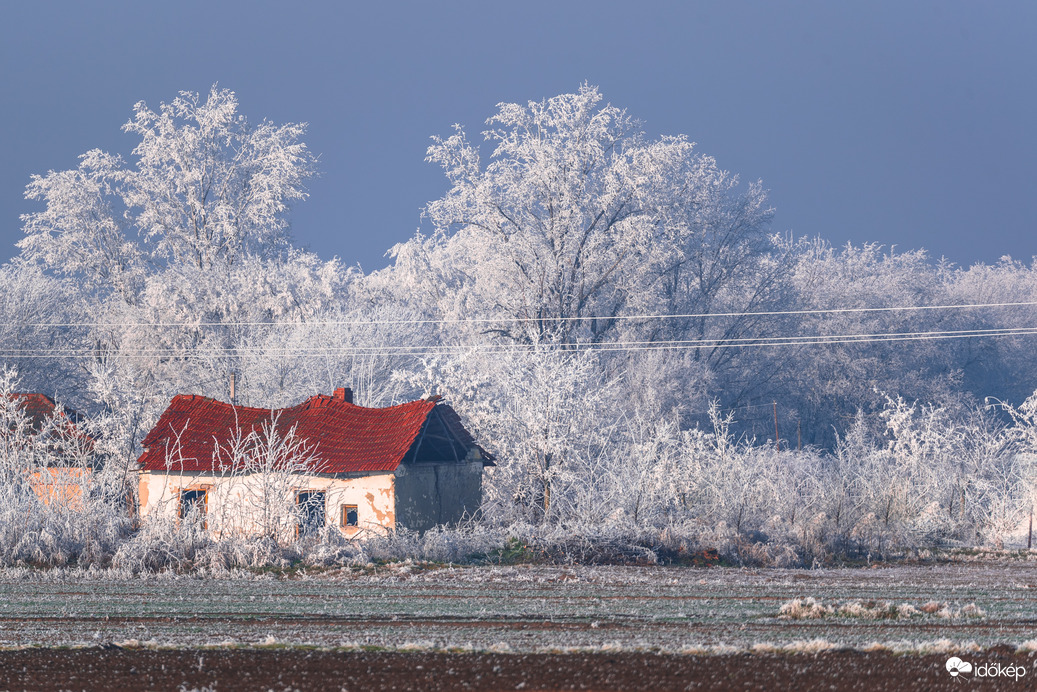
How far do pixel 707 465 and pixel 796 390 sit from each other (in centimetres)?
2895

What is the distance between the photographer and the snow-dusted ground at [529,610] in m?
13.6

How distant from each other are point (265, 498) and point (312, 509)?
2827mm

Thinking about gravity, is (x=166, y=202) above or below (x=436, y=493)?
above

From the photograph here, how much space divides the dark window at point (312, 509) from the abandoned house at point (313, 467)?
0.11 ft

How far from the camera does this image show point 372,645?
42.9 feet

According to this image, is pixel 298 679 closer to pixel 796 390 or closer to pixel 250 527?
pixel 250 527

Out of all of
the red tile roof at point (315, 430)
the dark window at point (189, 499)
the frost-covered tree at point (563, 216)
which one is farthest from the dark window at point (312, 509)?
the frost-covered tree at point (563, 216)

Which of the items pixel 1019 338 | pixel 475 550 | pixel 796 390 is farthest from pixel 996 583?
pixel 1019 338

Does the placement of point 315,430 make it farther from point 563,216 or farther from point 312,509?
point 563,216

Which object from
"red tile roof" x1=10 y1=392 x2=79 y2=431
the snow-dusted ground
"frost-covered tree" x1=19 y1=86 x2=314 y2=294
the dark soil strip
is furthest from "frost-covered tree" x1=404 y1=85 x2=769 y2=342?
the dark soil strip

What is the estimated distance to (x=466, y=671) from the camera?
11.5m

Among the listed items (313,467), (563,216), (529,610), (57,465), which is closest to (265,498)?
(313,467)

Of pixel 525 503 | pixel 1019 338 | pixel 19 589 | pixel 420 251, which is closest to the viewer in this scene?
pixel 19 589

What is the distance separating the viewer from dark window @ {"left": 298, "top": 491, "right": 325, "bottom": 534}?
26.1 meters
